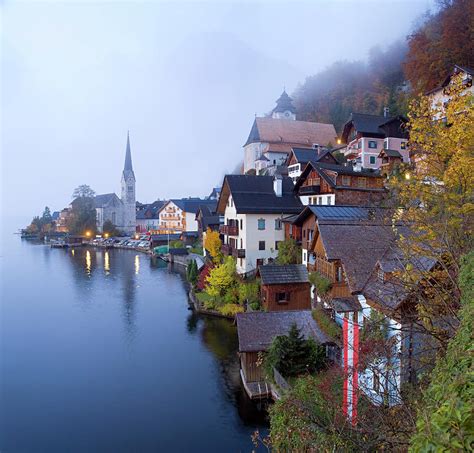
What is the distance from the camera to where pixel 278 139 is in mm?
63688

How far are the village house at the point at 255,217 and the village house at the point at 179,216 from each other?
148 ft

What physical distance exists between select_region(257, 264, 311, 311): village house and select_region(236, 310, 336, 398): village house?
525 cm

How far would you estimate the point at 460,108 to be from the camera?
10.4 meters

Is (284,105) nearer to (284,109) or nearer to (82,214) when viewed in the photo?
(284,109)

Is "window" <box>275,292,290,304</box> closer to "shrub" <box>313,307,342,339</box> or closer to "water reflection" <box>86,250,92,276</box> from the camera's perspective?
"shrub" <box>313,307,342,339</box>

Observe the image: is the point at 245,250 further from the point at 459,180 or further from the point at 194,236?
the point at 194,236

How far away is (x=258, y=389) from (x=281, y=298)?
26.7 feet

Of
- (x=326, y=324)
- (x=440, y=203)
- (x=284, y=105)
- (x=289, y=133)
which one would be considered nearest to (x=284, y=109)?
(x=284, y=105)

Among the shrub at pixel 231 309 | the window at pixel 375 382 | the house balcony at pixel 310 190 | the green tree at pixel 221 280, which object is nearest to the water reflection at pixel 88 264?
the green tree at pixel 221 280

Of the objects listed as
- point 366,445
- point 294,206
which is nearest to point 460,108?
point 366,445

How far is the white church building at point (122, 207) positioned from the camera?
98312mm

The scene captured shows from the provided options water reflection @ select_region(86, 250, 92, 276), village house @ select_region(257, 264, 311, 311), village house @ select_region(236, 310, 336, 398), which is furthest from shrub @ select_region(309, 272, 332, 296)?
water reflection @ select_region(86, 250, 92, 276)

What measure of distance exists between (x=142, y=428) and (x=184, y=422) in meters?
1.73

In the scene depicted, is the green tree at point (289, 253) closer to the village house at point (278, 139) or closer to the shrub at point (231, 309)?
the shrub at point (231, 309)
